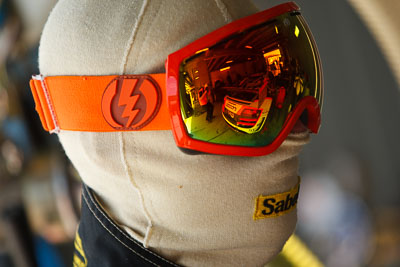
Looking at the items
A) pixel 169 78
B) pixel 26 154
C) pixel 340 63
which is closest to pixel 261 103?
pixel 169 78

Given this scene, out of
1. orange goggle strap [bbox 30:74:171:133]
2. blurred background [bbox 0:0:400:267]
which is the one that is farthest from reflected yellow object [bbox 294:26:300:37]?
blurred background [bbox 0:0:400:267]

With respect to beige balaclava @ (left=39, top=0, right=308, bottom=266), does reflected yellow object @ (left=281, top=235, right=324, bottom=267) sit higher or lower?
lower

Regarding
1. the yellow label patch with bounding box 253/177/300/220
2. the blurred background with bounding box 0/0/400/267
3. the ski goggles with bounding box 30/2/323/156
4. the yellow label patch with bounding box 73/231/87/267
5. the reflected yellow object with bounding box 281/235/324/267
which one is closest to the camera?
the ski goggles with bounding box 30/2/323/156

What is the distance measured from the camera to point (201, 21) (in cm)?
69

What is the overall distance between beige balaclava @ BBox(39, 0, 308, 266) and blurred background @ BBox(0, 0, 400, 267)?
1.17m

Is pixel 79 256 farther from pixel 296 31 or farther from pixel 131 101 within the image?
pixel 296 31

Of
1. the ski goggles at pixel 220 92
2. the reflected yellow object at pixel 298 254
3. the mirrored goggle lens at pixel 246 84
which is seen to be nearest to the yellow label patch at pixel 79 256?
the ski goggles at pixel 220 92

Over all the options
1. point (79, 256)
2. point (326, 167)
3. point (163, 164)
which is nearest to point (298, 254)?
point (326, 167)

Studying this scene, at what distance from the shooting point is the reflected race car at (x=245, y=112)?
0.68m

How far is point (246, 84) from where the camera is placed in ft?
2.23

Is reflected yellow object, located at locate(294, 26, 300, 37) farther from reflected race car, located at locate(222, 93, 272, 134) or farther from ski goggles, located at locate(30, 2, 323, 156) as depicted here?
reflected race car, located at locate(222, 93, 272, 134)

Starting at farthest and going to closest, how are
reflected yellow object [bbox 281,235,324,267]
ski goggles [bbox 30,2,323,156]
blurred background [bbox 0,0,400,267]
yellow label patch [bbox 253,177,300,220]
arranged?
blurred background [bbox 0,0,400,267], reflected yellow object [bbox 281,235,324,267], yellow label patch [bbox 253,177,300,220], ski goggles [bbox 30,2,323,156]

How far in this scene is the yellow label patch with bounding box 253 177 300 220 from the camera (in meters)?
0.77

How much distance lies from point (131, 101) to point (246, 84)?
190mm
